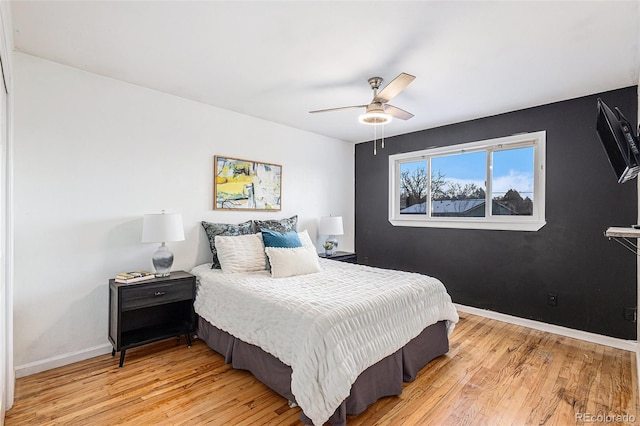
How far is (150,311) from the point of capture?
2.98 m

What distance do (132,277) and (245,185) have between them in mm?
1577

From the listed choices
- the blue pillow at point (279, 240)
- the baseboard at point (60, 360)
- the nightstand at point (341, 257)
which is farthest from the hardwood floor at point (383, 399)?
the nightstand at point (341, 257)

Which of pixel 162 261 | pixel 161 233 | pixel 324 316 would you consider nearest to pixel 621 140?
pixel 324 316

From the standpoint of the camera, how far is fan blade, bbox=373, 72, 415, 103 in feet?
7.27

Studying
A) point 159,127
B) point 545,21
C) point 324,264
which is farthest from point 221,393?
point 545,21

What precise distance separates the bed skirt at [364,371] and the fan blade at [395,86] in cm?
193

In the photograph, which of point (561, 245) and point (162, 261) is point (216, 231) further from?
point (561, 245)

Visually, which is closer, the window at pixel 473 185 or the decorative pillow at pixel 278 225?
the window at pixel 473 185

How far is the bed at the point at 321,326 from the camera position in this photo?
180 cm

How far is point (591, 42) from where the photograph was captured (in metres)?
2.16

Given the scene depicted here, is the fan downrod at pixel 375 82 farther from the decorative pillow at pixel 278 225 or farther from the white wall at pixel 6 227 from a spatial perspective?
the white wall at pixel 6 227

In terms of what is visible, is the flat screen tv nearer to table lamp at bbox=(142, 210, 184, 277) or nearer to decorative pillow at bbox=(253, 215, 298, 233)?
decorative pillow at bbox=(253, 215, 298, 233)

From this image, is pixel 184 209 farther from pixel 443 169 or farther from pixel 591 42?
pixel 591 42

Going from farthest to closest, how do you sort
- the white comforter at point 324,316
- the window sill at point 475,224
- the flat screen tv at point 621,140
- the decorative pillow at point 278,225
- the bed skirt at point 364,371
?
the decorative pillow at point 278,225
the window sill at point 475,224
the bed skirt at point 364,371
the white comforter at point 324,316
the flat screen tv at point 621,140
